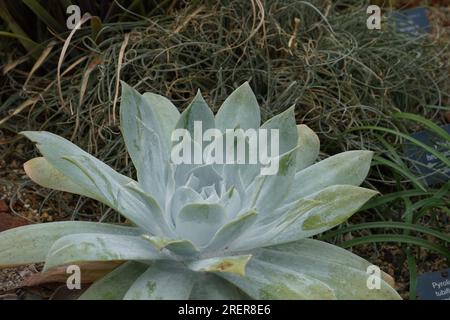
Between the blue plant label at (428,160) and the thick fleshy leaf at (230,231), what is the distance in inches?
24.7

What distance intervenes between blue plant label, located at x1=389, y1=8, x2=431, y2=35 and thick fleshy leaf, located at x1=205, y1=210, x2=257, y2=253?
1152mm

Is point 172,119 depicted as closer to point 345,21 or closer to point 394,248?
point 394,248

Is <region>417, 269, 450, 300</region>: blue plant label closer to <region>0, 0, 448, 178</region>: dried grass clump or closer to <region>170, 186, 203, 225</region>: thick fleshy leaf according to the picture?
<region>0, 0, 448, 178</region>: dried grass clump

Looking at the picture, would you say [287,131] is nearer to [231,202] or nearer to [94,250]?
[231,202]

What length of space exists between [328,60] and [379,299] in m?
0.76

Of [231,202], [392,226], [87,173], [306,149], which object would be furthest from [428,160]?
[87,173]

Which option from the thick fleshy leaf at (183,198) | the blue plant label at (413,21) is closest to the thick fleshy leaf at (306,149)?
the thick fleshy leaf at (183,198)

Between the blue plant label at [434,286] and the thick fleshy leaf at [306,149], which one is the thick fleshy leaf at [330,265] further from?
the blue plant label at [434,286]

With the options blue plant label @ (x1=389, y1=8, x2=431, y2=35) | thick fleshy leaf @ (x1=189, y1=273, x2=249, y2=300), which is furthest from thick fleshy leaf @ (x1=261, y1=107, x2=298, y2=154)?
blue plant label @ (x1=389, y1=8, x2=431, y2=35)

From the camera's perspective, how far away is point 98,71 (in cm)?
156

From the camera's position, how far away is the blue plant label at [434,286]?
3.95 ft

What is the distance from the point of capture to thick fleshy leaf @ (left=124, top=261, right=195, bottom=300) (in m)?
0.83

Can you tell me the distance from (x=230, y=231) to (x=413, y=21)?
123 centimetres
